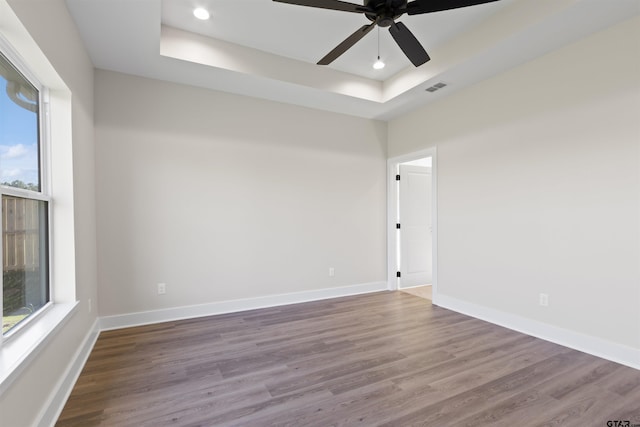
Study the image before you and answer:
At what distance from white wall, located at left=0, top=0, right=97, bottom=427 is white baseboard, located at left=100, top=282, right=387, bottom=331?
33 centimetres

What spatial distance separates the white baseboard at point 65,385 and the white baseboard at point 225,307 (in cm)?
42

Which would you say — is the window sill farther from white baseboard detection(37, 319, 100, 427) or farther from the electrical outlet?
the electrical outlet

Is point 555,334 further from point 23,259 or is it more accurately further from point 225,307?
point 23,259

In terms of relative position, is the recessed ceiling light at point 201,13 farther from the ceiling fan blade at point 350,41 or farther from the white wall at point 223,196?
the ceiling fan blade at point 350,41

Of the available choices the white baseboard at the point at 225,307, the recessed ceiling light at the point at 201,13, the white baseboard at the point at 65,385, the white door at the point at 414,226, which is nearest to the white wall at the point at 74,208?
the white baseboard at the point at 65,385

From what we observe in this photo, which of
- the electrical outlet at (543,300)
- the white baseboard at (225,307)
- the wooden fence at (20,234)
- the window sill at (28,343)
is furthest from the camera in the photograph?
the white baseboard at (225,307)

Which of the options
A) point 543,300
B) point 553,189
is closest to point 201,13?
point 553,189

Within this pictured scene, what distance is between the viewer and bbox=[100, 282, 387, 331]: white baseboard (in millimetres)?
3223

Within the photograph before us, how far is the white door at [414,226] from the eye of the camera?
16.1 ft

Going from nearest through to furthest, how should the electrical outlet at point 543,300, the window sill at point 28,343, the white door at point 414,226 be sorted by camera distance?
1. the window sill at point 28,343
2. the electrical outlet at point 543,300
3. the white door at point 414,226

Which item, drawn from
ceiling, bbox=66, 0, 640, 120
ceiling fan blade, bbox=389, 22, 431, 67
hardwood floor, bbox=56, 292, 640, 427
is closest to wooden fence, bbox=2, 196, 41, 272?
hardwood floor, bbox=56, 292, 640, 427

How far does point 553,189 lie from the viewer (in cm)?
287

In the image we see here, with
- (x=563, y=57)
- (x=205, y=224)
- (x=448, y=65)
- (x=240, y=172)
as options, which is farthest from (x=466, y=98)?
(x=205, y=224)

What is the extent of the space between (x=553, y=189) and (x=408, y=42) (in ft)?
6.50
